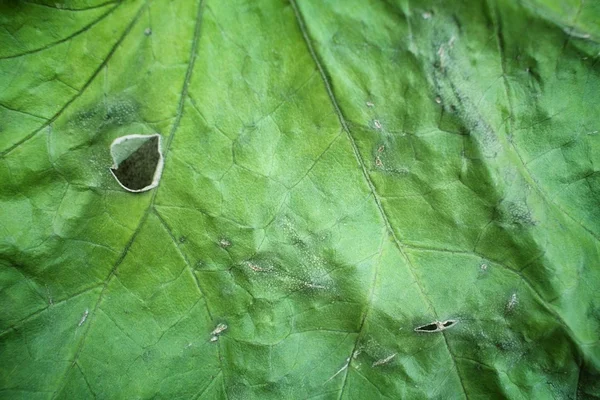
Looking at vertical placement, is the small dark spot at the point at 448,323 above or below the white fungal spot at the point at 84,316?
above

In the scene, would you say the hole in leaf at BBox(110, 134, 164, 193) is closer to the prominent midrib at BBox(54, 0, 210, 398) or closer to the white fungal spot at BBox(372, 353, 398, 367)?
the prominent midrib at BBox(54, 0, 210, 398)

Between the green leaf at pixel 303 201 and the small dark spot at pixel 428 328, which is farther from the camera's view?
the small dark spot at pixel 428 328

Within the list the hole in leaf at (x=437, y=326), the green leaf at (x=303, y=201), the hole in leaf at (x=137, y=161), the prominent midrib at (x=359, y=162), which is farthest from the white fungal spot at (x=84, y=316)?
the hole in leaf at (x=437, y=326)


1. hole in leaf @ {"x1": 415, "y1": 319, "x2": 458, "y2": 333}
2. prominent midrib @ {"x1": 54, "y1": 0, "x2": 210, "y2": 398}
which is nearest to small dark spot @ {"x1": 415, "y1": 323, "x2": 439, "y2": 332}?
hole in leaf @ {"x1": 415, "y1": 319, "x2": 458, "y2": 333}

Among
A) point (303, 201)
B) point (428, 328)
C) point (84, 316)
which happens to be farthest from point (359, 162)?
point (84, 316)

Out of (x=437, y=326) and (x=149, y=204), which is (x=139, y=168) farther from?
(x=437, y=326)

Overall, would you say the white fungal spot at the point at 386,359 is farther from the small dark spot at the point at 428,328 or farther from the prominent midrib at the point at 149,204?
the prominent midrib at the point at 149,204

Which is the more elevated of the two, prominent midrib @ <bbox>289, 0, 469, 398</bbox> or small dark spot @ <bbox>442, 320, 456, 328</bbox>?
prominent midrib @ <bbox>289, 0, 469, 398</bbox>
